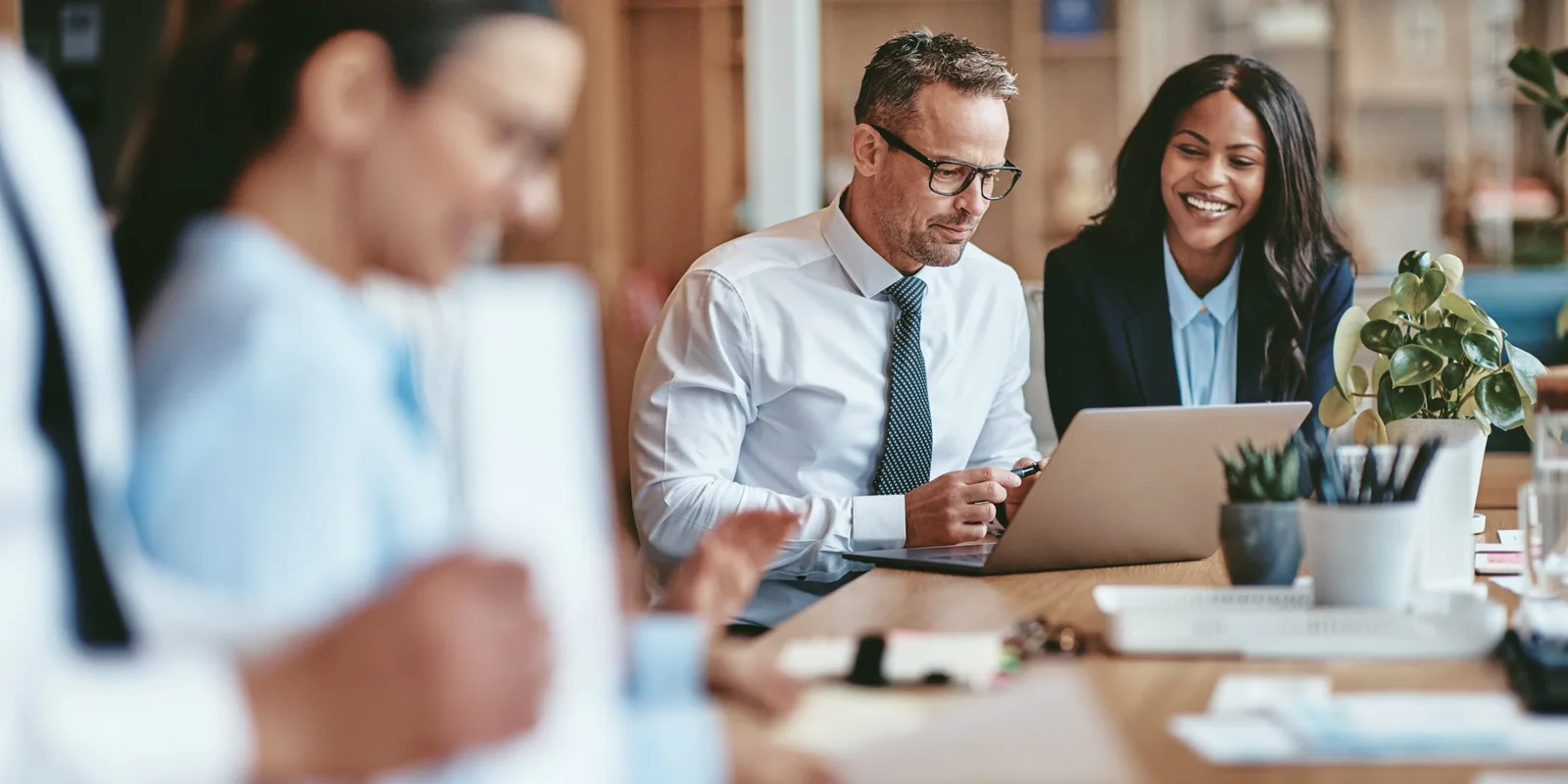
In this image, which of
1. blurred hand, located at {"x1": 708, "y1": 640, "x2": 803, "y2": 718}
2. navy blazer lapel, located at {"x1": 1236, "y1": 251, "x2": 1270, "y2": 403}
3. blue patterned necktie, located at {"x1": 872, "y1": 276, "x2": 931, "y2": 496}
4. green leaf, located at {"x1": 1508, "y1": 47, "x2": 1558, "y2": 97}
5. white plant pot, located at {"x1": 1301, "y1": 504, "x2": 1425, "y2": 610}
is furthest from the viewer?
navy blazer lapel, located at {"x1": 1236, "y1": 251, "x2": 1270, "y2": 403}

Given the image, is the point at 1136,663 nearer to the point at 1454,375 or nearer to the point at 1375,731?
the point at 1375,731

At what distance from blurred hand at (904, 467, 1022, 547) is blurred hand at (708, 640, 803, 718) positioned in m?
0.81

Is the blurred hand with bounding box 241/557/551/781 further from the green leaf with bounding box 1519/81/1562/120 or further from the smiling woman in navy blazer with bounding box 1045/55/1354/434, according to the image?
the smiling woman in navy blazer with bounding box 1045/55/1354/434

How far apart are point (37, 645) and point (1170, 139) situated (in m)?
2.21

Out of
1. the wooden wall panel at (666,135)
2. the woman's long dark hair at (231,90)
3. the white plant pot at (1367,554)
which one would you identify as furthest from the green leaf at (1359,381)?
the wooden wall panel at (666,135)

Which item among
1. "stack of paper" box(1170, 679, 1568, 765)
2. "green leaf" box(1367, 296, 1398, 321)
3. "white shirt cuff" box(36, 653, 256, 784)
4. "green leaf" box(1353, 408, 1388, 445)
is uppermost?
"green leaf" box(1367, 296, 1398, 321)

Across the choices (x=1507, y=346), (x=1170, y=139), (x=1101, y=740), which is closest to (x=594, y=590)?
(x=1101, y=740)

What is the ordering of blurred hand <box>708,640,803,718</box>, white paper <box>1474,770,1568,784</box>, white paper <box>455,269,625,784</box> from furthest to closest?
blurred hand <box>708,640,803,718</box>
white paper <box>1474,770,1568,784</box>
white paper <box>455,269,625,784</box>

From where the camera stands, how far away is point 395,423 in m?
0.64

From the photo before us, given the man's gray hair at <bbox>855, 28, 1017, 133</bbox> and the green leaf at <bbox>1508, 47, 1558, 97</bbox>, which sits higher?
the man's gray hair at <bbox>855, 28, 1017, 133</bbox>

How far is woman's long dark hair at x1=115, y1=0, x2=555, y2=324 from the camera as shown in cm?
67

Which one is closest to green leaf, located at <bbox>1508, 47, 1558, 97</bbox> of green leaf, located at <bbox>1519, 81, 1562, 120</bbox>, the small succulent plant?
green leaf, located at <bbox>1519, 81, 1562, 120</bbox>

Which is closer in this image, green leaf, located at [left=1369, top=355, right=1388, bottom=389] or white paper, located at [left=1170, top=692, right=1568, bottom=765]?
white paper, located at [left=1170, top=692, right=1568, bottom=765]

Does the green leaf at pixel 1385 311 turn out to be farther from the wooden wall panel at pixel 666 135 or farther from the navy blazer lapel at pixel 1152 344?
the wooden wall panel at pixel 666 135
